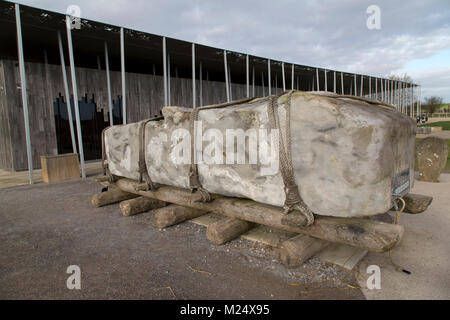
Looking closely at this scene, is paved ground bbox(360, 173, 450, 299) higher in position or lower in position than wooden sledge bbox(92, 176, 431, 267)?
lower

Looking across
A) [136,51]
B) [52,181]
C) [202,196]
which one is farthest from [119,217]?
[136,51]

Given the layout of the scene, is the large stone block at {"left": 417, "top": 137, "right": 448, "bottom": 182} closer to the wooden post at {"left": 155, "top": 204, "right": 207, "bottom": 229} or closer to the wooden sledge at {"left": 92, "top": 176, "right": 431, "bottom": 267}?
the wooden sledge at {"left": 92, "top": 176, "right": 431, "bottom": 267}

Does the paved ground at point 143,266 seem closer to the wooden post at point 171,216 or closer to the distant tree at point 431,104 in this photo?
the wooden post at point 171,216

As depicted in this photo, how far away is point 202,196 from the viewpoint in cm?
289

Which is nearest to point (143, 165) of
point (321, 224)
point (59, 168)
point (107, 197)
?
point (107, 197)

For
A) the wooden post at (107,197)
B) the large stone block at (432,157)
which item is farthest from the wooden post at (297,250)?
the large stone block at (432,157)

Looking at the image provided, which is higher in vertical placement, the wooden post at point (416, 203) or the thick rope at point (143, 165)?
the thick rope at point (143, 165)

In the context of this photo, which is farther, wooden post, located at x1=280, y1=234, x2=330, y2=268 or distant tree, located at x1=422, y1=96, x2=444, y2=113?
distant tree, located at x1=422, y1=96, x2=444, y2=113

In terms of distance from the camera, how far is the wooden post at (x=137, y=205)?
3862 millimetres

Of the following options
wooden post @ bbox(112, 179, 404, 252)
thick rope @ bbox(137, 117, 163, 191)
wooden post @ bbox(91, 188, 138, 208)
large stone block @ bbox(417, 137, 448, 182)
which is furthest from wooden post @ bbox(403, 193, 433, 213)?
wooden post @ bbox(91, 188, 138, 208)

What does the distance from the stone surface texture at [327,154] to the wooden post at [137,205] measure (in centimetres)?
166

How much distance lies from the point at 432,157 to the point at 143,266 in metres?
6.02

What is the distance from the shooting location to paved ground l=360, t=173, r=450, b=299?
1.96m

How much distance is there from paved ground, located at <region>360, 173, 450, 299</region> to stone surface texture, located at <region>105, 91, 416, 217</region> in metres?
0.64
